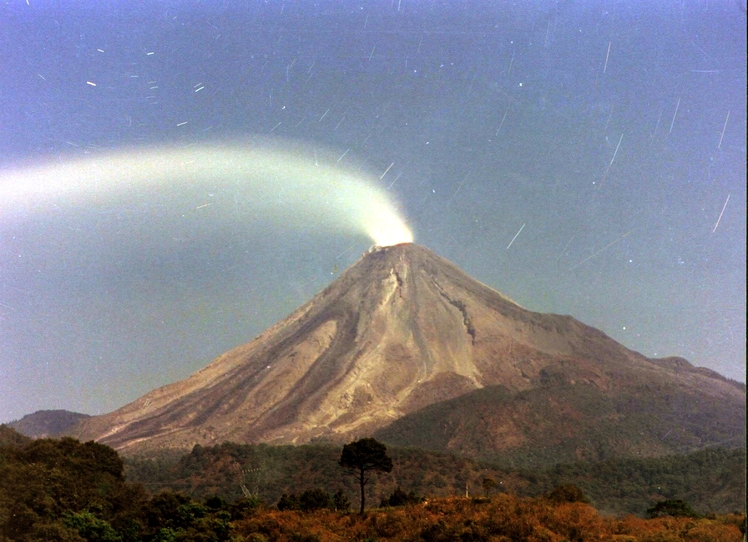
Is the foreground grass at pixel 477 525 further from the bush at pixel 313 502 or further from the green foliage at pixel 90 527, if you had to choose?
the green foliage at pixel 90 527

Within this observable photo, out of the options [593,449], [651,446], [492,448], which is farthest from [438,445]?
[651,446]

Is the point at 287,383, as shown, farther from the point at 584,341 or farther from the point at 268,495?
the point at 268,495

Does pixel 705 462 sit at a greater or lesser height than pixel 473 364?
lesser

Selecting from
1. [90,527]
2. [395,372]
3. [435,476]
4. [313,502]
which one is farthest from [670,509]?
[395,372]

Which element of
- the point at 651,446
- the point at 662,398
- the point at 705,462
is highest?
the point at 662,398

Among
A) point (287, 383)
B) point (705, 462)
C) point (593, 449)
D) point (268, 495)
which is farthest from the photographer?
point (287, 383)

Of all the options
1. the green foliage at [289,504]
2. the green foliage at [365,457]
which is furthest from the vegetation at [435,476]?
the green foliage at [365,457]

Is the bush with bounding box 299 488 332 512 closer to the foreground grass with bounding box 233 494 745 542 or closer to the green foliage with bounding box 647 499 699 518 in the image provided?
the foreground grass with bounding box 233 494 745 542

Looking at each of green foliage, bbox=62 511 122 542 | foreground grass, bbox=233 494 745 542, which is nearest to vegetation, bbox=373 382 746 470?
foreground grass, bbox=233 494 745 542
